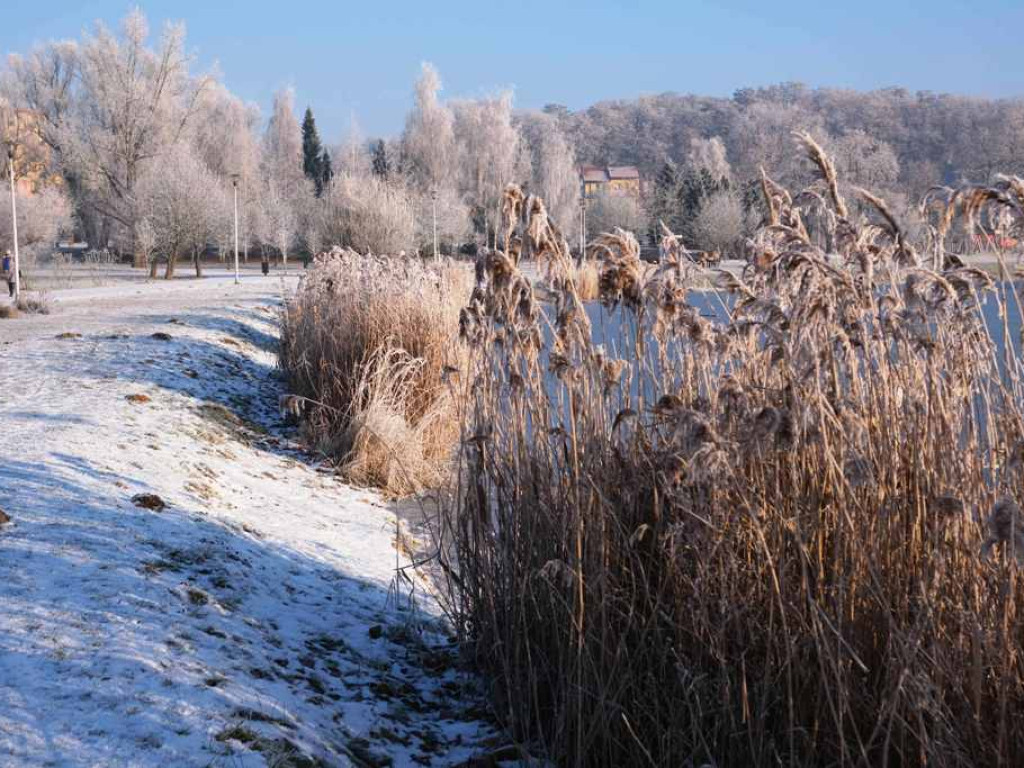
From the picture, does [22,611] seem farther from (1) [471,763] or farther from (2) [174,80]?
(2) [174,80]

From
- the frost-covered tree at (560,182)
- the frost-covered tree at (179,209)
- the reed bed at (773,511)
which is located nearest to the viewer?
the reed bed at (773,511)

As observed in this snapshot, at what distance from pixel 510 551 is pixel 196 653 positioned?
889mm

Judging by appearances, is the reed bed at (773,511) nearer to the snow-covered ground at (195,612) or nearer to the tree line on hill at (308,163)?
the snow-covered ground at (195,612)

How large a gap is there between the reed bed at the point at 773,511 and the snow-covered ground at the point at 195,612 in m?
0.43

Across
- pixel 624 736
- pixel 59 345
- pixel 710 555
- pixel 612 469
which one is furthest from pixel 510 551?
pixel 59 345

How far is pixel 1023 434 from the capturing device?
2.02m

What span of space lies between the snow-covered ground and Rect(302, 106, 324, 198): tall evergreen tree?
58.1 metres

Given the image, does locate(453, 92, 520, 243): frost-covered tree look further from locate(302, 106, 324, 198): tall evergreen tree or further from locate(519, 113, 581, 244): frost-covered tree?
locate(302, 106, 324, 198): tall evergreen tree

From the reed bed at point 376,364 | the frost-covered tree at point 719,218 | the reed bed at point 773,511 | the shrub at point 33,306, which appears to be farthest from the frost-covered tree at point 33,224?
the reed bed at point 773,511

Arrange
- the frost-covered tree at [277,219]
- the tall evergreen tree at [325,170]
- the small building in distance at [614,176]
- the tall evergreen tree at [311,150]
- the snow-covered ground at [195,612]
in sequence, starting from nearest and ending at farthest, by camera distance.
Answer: the snow-covered ground at [195,612] → the frost-covered tree at [277,219] → the tall evergreen tree at [325,170] → the tall evergreen tree at [311,150] → the small building in distance at [614,176]

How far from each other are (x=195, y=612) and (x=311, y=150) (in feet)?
210

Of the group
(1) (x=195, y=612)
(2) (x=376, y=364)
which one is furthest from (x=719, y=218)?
(1) (x=195, y=612)

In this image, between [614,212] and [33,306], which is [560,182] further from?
[33,306]

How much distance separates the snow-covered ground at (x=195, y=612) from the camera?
2.26 metres
